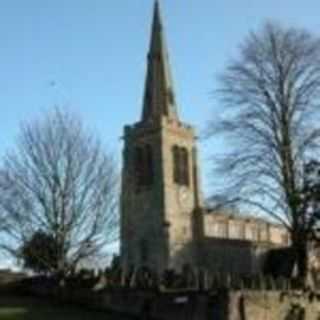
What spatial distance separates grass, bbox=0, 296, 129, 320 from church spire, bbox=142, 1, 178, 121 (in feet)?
173

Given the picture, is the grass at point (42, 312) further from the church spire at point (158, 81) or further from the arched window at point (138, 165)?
the church spire at point (158, 81)

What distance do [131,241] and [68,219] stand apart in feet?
128

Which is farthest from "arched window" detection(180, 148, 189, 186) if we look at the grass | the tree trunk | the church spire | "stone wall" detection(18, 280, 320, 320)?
the grass

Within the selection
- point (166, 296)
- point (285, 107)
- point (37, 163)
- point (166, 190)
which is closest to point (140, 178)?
point (166, 190)

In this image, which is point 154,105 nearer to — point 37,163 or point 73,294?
point 37,163

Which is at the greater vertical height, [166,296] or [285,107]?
[285,107]

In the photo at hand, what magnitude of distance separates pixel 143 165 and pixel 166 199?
17.6 feet

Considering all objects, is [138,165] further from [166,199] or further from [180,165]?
[166,199]

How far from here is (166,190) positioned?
86.4 meters

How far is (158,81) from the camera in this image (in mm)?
90062

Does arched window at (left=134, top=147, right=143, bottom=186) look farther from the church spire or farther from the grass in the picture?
the grass

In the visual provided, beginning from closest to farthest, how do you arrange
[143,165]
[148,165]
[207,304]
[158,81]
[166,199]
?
[207,304], [166,199], [148,165], [143,165], [158,81]

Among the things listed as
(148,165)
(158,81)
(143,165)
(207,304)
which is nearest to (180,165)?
(148,165)

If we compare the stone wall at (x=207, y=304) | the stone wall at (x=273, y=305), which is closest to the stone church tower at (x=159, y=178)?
the stone wall at (x=207, y=304)
